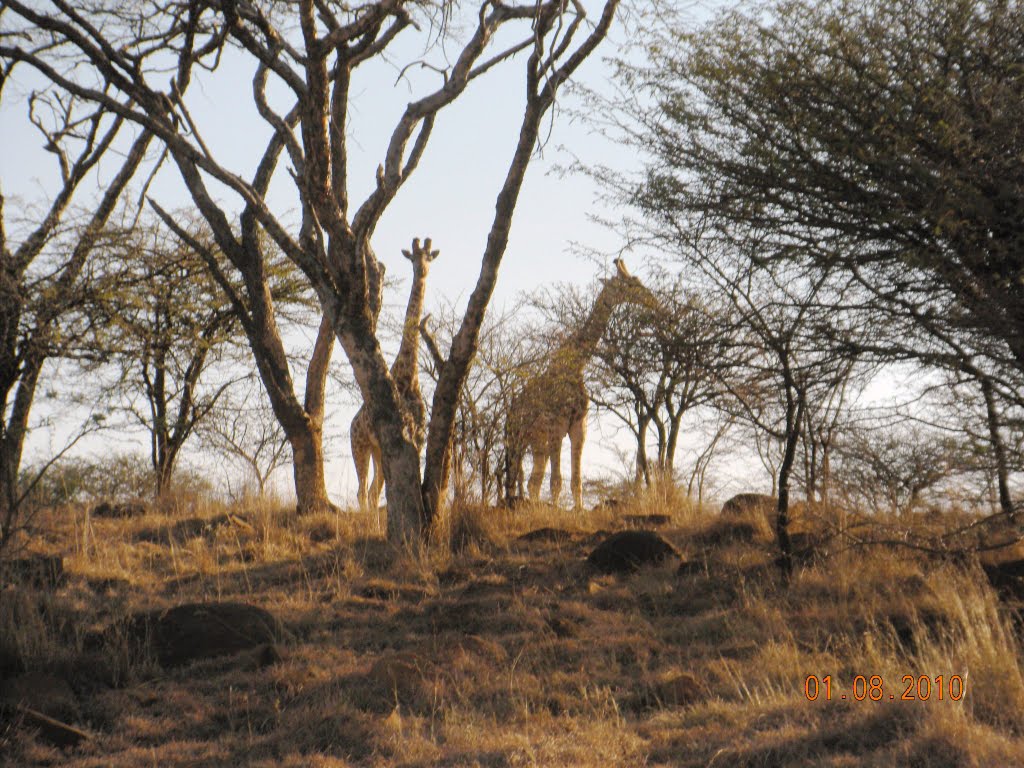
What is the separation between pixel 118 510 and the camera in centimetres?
1255

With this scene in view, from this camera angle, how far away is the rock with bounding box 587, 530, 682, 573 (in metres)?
9.47

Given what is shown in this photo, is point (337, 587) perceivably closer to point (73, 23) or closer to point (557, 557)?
point (557, 557)

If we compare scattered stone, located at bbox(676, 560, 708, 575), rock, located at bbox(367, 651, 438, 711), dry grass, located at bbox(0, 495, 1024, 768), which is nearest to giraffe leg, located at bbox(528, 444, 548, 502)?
dry grass, located at bbox(0, 495, 1024, 768)

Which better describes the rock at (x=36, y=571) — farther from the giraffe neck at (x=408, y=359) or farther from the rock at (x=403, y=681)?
the giraffe neck at (x=408, y=359)

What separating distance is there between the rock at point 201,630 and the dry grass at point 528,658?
164 millimetres

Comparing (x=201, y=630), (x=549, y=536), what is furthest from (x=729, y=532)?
(x=201, y=630)

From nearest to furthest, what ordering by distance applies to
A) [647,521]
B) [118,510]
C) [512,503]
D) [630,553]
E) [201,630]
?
[201,630] → [630,553] → [647,521] → [512,503] → [118,510]

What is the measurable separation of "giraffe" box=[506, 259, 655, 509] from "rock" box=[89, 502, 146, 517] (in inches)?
168

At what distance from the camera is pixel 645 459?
17203mm

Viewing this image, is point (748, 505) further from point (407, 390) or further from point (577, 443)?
point (577, 443)

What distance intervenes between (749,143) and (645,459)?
29.1 ft

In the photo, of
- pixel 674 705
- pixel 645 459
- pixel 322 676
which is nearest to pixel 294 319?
pixel 645 459

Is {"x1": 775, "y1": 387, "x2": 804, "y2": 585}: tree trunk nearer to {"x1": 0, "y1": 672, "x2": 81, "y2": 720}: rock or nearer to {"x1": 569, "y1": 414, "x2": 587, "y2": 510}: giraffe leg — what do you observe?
{"x1": 0, "y1": 672, "x2": 81, "y2": 720}: rock

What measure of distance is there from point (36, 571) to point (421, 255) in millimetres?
6996
